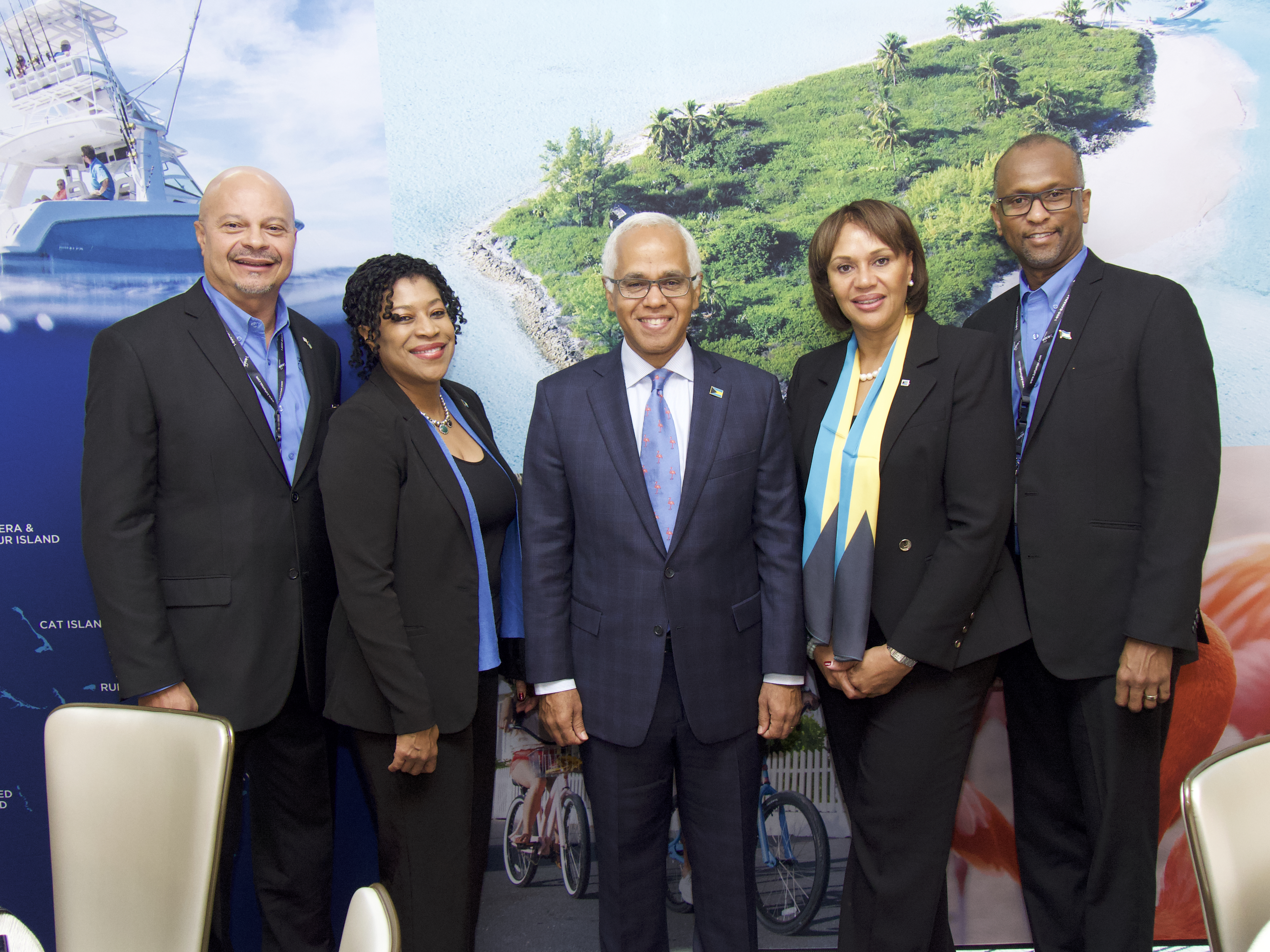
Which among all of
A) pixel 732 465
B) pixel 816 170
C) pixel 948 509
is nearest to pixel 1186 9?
pixel 816 170

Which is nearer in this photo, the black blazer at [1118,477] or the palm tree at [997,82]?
the black blazer at [1118,477]

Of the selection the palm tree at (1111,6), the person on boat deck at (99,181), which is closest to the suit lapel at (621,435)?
the person on boat deck at (99,181)

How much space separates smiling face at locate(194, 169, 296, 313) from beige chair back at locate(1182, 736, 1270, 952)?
94.7 inches

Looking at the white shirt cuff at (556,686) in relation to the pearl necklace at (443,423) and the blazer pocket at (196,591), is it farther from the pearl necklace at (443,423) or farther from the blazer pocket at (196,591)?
the blazer pocket at (196,591)

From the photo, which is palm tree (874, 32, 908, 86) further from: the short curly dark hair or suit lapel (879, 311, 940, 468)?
the short curly dark hair

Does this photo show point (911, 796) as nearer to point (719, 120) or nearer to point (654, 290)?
point (654, 290)

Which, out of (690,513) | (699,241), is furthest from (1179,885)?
(699,241)

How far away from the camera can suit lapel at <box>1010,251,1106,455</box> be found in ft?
6.97

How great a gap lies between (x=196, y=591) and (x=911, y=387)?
6.44 feet

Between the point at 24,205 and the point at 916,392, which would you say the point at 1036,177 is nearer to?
the point at 916,392

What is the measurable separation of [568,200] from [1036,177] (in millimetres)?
1499

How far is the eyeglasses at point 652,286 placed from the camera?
6.63ft

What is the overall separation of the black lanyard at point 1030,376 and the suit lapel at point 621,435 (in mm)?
1018

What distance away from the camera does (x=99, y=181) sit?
2.66 m
